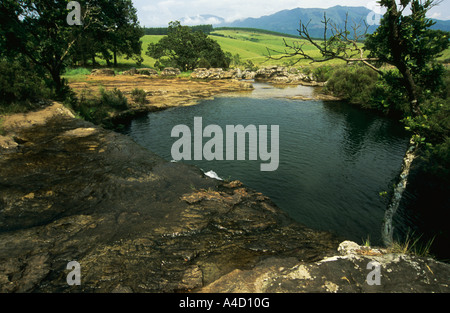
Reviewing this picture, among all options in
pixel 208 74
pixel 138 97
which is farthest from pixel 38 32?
pixel 208 74

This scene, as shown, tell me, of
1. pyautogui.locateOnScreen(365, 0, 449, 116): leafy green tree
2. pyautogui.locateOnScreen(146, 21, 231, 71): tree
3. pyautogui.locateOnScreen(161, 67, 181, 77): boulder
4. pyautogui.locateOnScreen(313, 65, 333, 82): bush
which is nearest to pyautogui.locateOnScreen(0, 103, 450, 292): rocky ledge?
pyautogui.locateOnScreen(365, 0, 449, 116): leafy green tree

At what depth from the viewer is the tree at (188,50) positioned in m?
83.2

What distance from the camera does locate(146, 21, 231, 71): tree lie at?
273 ft

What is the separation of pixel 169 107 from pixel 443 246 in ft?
123

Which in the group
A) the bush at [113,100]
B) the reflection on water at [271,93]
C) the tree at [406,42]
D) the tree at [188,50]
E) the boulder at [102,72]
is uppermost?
the tree at [188,50]

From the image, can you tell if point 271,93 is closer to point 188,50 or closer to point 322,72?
point 322,72

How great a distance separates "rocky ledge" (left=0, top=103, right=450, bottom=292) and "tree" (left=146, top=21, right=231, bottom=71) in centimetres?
7752

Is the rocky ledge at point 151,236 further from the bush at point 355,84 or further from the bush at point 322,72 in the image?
the bush at point 322,72

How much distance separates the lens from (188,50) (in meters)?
83.4

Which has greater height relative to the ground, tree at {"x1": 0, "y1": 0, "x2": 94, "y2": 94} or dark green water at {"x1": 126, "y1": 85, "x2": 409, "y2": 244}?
tree at {"x1": 0, "y1": 0, "x2": 94, "y2": 94}

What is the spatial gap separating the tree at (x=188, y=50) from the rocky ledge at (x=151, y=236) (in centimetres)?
7752

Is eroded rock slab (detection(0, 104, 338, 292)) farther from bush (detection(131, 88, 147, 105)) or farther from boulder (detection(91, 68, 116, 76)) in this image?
boulder (detection(91, 68, 116, 76))

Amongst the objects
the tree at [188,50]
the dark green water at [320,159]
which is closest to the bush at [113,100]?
the dark green water at [320,159]
